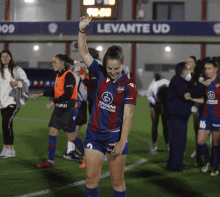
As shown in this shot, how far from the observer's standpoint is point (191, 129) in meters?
10.4

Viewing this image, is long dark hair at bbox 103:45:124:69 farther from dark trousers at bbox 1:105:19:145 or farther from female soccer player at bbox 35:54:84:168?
dark trousers at bbox 1:105:19:145

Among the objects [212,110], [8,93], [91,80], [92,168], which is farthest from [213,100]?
[8,93]

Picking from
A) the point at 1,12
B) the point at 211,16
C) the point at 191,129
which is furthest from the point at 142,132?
the point at 1,12

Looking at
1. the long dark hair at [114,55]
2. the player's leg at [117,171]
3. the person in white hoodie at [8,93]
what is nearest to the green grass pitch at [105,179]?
the person in white hoodie at [8,93]

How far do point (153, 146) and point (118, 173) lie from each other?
13.0ft

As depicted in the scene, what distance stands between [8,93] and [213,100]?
3.81 meters

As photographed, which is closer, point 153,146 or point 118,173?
point 118,173

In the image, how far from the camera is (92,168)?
316cm

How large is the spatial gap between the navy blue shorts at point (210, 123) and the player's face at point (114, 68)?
8.67 ft

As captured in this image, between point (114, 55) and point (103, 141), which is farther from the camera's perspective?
point (103, 141)

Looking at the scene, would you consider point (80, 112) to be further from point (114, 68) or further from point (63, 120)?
point (114, 68)

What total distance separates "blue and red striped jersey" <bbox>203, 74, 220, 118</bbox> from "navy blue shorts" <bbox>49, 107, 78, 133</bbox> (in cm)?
224

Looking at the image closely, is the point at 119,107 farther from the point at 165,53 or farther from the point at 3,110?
the point at 165,53

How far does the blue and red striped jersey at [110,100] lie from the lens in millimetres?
3084
